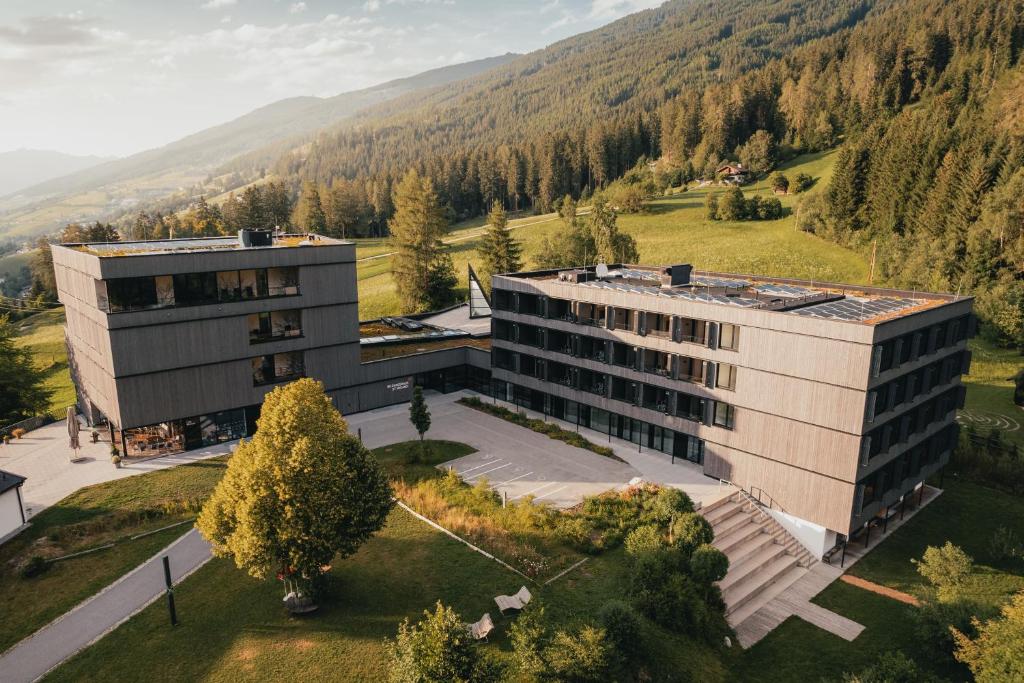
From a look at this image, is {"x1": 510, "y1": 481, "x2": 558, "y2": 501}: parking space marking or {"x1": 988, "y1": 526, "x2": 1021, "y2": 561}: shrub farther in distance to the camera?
{"x1": 510, "y1": 481, "x2": 558, "y2": 501}: parking space marking

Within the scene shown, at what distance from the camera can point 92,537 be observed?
29.1m

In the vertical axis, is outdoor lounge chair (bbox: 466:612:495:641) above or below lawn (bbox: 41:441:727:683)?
above

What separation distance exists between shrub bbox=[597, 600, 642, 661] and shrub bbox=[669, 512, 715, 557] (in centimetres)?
591

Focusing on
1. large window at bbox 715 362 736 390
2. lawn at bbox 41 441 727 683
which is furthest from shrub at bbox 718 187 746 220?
lawn at bbox 41 441 727 683

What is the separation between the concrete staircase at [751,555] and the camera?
2760cm

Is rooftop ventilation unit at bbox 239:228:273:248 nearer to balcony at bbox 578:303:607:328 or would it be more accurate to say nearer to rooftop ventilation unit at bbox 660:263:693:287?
balcony at bbox 578:303:607:328

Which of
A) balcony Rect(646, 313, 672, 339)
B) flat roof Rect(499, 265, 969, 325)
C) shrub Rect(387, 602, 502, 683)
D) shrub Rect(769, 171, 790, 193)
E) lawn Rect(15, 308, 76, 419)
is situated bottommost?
lawn Rect(15, 308, 76, 419)

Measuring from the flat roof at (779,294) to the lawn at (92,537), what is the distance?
27234mm

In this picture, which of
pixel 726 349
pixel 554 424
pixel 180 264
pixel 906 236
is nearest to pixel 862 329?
pixel 726 349

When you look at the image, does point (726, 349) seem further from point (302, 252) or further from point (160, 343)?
point (160, 343)

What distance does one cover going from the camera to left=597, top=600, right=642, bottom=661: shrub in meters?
20.6

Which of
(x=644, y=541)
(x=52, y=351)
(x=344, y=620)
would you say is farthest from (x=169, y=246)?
(x=52, y=351)

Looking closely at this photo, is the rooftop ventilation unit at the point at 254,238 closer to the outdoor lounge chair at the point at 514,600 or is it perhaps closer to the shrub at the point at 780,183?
the outdoor lounge chair at the point at 514,600

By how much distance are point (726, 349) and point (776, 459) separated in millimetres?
6494
